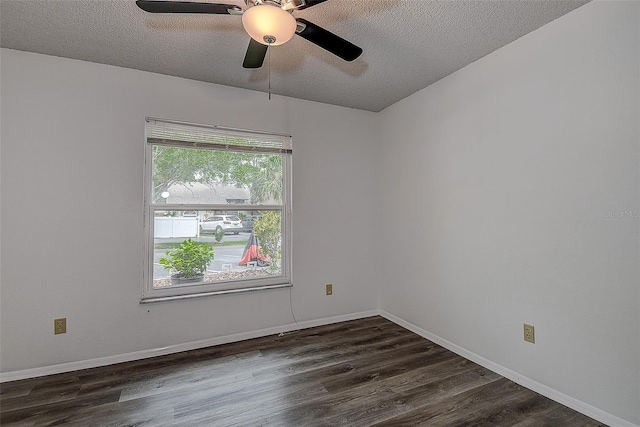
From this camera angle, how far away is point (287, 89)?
9.81 ft

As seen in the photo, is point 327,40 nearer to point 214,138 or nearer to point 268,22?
point 268,22

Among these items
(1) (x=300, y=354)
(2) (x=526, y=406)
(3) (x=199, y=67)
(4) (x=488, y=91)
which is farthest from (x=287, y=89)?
(2) (x=526, y=406)

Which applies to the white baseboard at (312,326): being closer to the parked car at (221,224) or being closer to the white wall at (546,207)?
the white wall at (546,207)

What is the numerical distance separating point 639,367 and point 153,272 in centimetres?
338

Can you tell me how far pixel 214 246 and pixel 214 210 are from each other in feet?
1.14

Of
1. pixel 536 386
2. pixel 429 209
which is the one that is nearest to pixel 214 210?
pixel 429 209

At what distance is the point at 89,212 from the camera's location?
7.97 feet

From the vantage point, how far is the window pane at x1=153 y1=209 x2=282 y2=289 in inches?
107

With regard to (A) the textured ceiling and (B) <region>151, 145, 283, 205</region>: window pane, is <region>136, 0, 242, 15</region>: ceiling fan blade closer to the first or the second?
(A) the textured ceiling

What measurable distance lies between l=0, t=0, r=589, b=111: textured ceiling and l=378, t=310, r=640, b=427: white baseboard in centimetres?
242

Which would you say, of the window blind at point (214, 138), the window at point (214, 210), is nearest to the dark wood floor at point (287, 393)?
the window at point (214, 210)

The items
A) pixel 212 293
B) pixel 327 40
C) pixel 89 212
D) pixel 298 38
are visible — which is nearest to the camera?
pixel 327 40

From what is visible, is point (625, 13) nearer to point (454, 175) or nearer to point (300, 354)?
point (454, 175)

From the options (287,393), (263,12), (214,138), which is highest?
(263,12)
